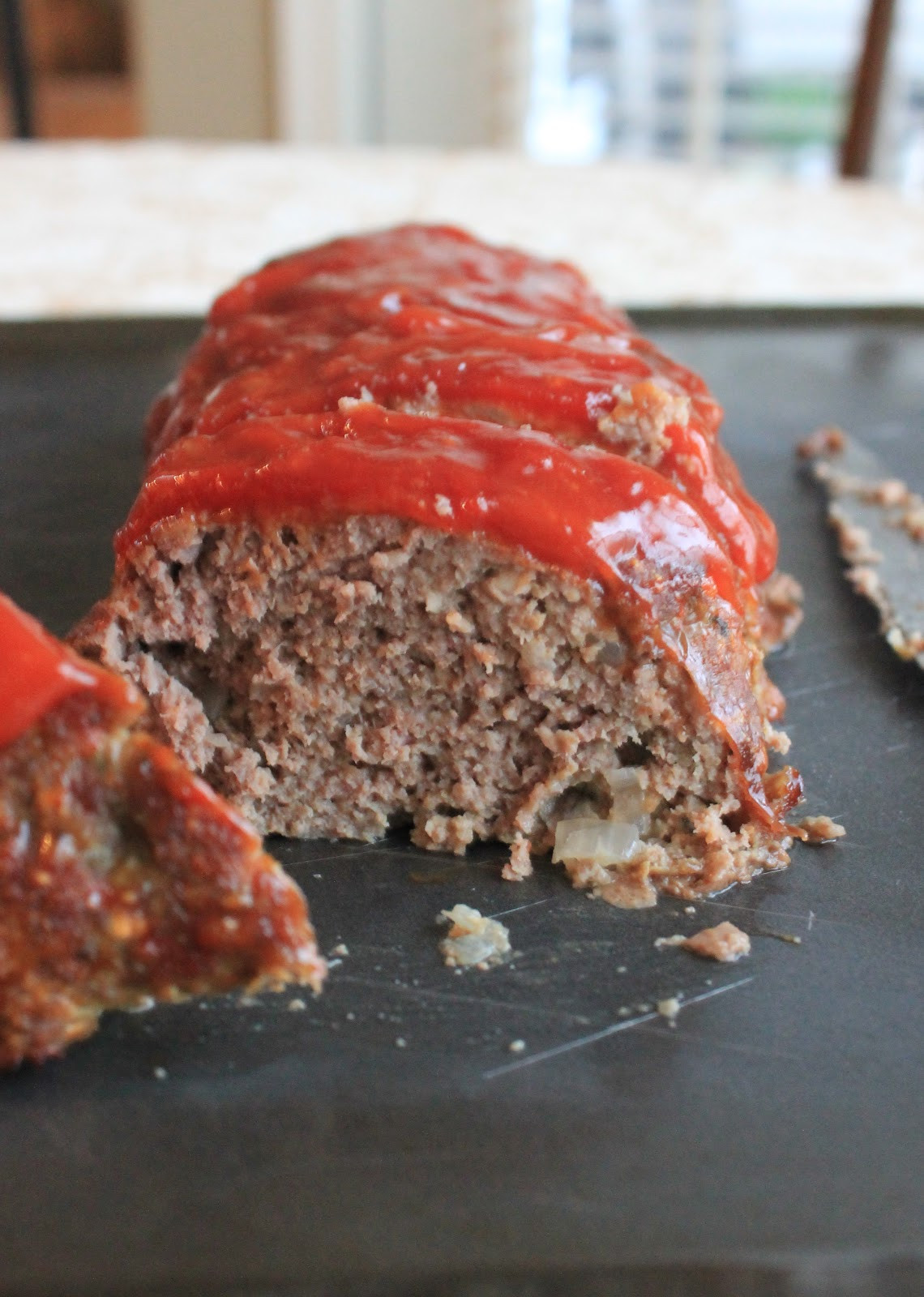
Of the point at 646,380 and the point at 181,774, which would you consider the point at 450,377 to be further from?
the point at 181,774

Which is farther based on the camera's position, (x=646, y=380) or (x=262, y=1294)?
(x=646, y=380)

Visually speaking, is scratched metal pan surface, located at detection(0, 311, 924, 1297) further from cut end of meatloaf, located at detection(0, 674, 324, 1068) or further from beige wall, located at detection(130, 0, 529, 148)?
beige wall, located at detection(130, 0, 529, 148)

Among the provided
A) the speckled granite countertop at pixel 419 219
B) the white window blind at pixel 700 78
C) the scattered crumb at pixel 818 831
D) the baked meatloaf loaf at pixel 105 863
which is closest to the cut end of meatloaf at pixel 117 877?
the baked meatloaf loaf at pixel 105 863

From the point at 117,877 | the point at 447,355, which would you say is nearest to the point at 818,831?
the point at 447,355

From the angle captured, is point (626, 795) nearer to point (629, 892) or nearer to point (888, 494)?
point (629, 892)

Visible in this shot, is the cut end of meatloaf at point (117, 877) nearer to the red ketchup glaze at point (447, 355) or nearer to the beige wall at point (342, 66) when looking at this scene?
the red ketchup glaze at point (447, 355)

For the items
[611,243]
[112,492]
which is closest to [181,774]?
[112,492]
